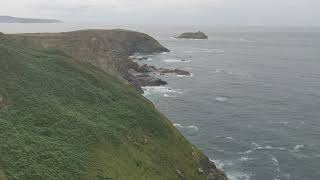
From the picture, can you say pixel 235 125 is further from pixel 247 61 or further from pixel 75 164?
pixel 247 61

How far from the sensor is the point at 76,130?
47.0 m

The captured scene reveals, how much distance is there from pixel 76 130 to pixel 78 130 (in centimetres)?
22

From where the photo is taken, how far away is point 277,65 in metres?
160

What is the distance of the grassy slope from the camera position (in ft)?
131

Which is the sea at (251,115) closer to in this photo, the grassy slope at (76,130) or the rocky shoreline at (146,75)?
the rocky shoreline at (146,75)

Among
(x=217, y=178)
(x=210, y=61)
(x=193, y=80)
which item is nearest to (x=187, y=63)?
(x=210, y=61)

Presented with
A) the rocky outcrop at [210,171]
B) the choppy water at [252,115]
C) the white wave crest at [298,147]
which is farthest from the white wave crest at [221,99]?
the rocky outcrop at [210,171]

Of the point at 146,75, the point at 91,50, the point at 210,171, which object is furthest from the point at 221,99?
the point at 210,171

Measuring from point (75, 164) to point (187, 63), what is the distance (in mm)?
126431

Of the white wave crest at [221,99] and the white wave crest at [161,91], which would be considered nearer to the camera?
the white wave crest at [221,99]

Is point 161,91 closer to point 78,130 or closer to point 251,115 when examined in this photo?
point 251,115

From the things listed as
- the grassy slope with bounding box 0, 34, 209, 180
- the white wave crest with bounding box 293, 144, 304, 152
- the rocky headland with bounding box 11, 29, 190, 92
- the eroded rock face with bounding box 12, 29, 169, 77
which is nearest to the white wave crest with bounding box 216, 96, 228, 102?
the rocky headland with bounding box 11, 29, 190, 92

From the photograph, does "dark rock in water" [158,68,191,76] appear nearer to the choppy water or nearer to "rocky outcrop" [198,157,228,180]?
the choppy water

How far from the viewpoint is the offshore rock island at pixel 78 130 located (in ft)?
131
